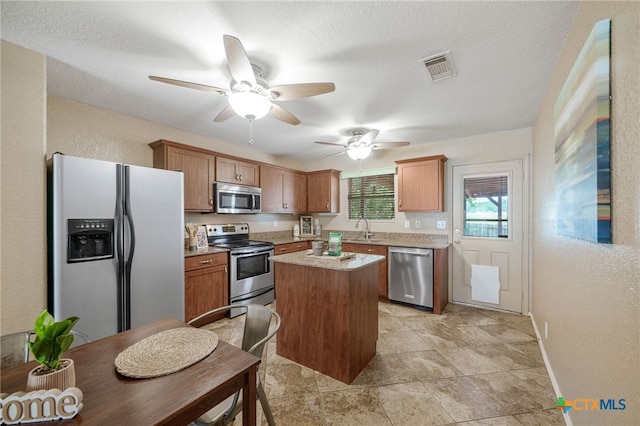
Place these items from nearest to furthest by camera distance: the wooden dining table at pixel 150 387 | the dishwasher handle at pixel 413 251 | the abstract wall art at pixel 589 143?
the wooden dining table at pixel 150 387 < the abstract wall art at pixel 589 143 < the dishwasher handle at pixel 413 251

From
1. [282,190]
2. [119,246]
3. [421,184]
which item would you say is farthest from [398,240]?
[119,246]

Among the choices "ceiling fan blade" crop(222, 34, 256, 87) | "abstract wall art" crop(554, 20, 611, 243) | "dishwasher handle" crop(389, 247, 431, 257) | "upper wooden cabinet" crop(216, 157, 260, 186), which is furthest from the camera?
"upper wooden cabinet" crop(216, 157, 260, 186)

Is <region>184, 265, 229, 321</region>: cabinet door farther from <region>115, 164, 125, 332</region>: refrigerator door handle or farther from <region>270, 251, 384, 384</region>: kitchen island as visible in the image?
<region>270, 251, 384, 384</region>: kitchen island

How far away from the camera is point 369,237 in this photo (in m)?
4.50

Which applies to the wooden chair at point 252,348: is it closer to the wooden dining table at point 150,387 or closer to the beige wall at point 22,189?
the wooden dining table at point 150,387

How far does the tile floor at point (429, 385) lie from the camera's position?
64.7 inches

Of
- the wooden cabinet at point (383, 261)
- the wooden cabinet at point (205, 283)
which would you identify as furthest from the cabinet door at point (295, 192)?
the wooden cabinet at point (205, 283)

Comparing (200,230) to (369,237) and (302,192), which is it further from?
(369,237)

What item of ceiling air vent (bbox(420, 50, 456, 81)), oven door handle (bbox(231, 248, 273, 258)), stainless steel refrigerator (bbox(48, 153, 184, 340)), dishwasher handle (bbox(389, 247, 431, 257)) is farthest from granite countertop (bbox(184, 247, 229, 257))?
ceiling air vent (bbox(420, 50, 456, 81))

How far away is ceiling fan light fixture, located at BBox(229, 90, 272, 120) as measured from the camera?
5.70 ft

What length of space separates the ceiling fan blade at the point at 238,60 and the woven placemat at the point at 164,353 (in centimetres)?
150

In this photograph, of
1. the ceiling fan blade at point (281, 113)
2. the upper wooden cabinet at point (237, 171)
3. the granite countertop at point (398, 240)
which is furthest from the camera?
the granite countertop at point (398, 240)

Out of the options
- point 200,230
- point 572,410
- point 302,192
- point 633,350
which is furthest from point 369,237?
point 633,350

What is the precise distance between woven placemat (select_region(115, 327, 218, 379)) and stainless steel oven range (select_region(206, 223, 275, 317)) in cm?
208
